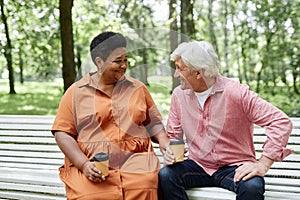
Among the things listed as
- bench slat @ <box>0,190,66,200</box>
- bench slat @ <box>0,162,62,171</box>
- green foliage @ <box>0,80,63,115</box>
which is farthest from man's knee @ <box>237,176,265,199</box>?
green foliage @ <box>0,80,63,115</box>

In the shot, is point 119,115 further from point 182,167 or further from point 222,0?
point 222,0

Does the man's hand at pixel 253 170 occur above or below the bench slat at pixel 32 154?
above

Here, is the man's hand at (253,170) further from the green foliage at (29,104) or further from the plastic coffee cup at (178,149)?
the green foliage at (29,104)

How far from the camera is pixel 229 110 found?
2436 mm

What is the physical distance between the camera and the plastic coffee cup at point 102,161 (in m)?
2.31

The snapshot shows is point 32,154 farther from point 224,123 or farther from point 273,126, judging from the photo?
point 273,126

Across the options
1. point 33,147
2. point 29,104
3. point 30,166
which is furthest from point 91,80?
point 29,104

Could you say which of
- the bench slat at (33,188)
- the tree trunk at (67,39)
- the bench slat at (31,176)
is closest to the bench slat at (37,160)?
the bench slat at (31,176)

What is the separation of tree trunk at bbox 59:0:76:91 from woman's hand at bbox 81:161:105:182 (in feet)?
12.2

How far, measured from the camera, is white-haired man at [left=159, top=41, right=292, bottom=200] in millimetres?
2389

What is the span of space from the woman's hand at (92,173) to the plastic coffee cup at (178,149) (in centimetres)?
39

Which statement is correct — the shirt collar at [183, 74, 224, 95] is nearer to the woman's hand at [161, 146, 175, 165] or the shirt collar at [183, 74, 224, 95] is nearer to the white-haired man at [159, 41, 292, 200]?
the white-haired man at [159, 41, 292, 200]

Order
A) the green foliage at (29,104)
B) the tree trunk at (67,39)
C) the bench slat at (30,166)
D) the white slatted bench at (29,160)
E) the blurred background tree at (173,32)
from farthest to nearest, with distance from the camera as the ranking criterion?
the green foliage at (29,104)
the tree trunk at (67,39)
the bench slat at (30,166)
the white slatted bench at (29,160)
the blurred background tree at (173,32)

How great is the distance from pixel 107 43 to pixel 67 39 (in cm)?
366
